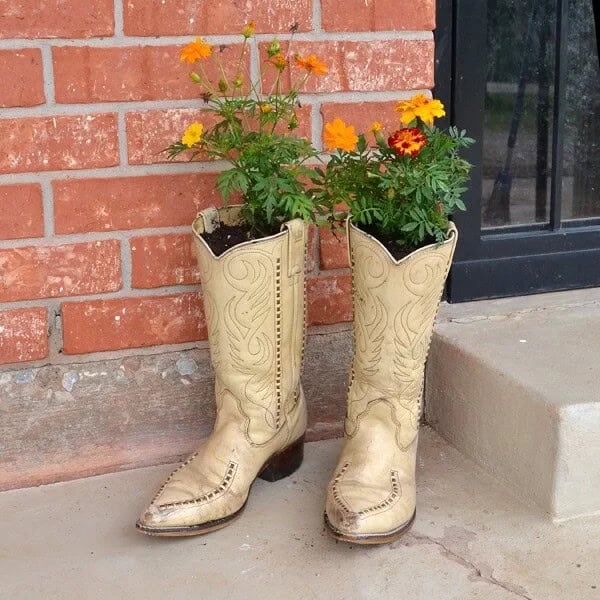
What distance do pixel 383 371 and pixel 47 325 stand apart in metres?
0.55

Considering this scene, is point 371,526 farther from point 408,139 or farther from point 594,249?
point 594,249

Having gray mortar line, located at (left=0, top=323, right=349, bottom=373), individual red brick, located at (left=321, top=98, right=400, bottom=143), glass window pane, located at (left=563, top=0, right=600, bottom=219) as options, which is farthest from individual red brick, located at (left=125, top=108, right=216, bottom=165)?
glass window pane, located at (left=563, top=0, right=600, bottom=219)

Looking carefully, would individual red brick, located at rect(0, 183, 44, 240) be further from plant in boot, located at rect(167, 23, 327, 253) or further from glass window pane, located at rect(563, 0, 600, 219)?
glass window pane, located at rect(563, 0, 600, 219)

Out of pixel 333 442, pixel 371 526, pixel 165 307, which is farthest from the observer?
pixel 333 442

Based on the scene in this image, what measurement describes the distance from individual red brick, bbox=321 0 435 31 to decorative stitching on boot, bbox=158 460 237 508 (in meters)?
0.73

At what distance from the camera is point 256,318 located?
1.36 m

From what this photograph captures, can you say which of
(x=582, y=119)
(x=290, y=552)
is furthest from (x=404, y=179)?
(x=582, y=119)

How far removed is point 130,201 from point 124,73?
7.9 inches

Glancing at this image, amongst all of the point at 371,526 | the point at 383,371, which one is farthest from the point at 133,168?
the point at 371,526

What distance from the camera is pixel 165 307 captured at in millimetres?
1534

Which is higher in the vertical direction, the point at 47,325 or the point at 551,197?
the point at 551,197

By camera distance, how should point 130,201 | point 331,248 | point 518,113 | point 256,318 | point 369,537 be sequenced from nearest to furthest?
1. point 369,537
2. point 256,318
3. point 130,201
4. point 331,248
5. point 518,113

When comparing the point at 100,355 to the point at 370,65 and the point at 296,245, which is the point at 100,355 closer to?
the point at 296,245

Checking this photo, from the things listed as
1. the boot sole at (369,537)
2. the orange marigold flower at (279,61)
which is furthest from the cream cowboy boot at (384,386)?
the orange marigold flower at (279,61)
